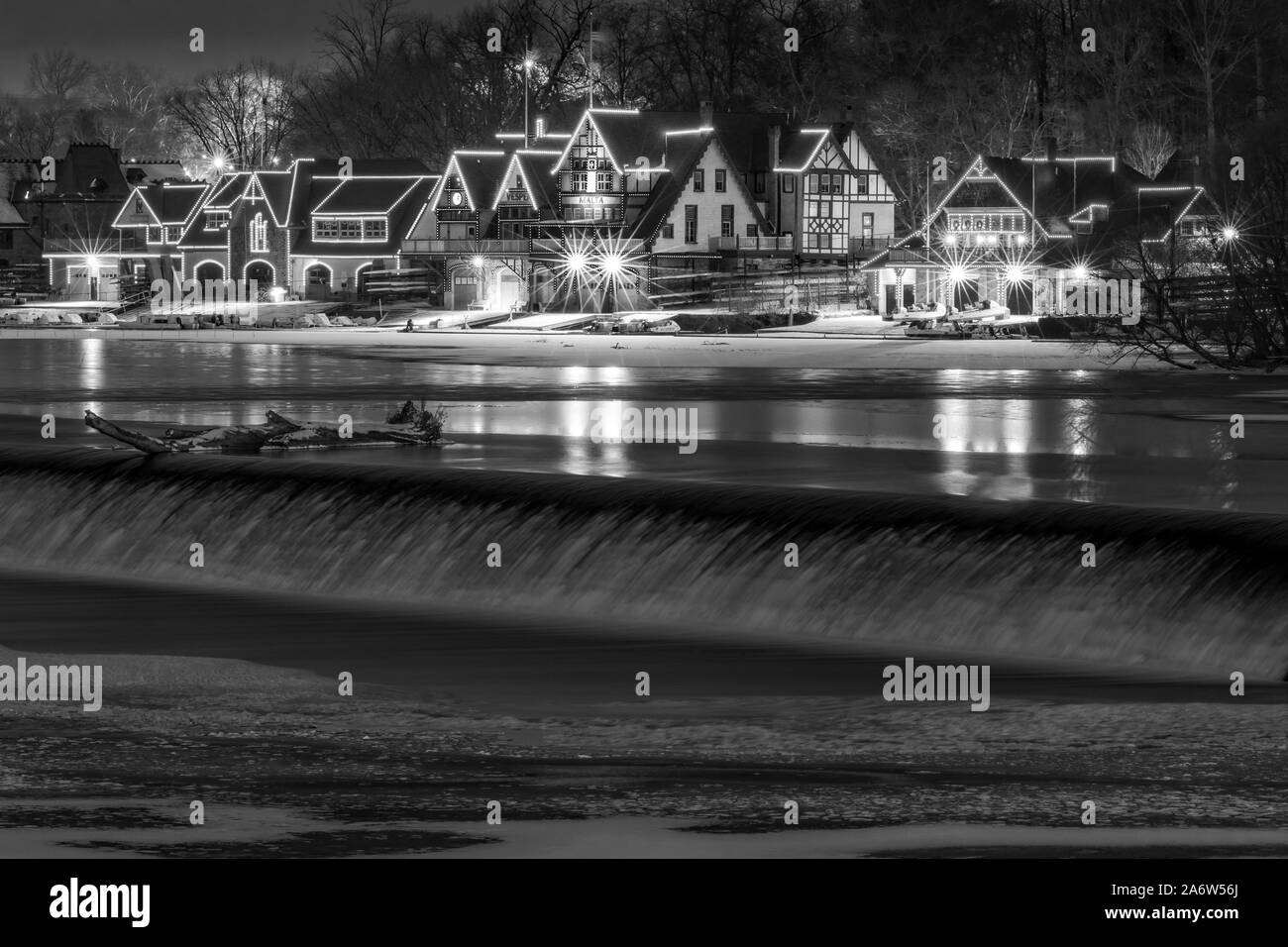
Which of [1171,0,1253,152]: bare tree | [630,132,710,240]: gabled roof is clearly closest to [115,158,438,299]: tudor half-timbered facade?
[630,132,710,240]: gabled roof

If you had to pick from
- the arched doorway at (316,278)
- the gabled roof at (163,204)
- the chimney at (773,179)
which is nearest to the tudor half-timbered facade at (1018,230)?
the chimney at (773,179)

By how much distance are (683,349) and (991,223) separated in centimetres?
2858

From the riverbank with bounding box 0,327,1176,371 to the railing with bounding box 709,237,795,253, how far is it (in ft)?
65.5

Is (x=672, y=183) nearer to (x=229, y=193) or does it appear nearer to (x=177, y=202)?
(x=229, y=193)

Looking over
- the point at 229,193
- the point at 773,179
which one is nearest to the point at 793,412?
the point at 773,179

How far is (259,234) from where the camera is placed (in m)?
Result: 113

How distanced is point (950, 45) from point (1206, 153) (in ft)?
98.3

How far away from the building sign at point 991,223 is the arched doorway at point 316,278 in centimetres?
3358

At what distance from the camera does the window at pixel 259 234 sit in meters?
113

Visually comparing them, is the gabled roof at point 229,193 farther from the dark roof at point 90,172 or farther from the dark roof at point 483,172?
the dark roof at point 90,172

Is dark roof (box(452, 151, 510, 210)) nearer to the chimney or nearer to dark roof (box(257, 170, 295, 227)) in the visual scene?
dark roof (box(257, 170, 295, 227))

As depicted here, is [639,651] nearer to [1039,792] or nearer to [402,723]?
[402,723]

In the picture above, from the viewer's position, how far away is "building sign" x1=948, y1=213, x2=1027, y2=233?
3593 inches

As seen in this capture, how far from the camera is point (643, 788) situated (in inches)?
527
